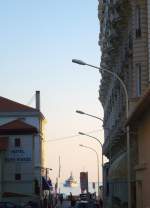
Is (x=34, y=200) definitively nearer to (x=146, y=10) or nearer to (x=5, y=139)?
(x=5, y=139)

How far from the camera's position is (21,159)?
86812mm

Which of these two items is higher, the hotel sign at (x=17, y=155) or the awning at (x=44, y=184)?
the hotel sign at (x=17, y=155)

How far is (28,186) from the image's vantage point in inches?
3376

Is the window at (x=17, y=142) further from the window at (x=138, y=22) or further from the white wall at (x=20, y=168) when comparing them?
the window at (x=138, y=22)

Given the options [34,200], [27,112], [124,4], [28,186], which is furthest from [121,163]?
[27,112]

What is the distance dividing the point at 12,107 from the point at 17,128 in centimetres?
814

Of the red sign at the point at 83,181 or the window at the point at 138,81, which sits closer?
the window at the point at 138,81

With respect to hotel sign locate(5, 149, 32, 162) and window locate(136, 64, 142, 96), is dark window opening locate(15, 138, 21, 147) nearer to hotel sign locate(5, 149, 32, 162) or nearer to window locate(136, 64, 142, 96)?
hotel sign locate(5, 149, 32, 162)

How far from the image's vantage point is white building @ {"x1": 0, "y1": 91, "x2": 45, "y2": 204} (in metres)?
84.3

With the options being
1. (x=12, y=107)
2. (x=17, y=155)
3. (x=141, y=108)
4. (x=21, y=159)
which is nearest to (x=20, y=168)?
(x=21, y=159)

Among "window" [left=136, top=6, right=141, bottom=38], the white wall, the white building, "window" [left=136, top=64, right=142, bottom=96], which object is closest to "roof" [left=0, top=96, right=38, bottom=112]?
the white building

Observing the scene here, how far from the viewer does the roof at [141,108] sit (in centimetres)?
2510

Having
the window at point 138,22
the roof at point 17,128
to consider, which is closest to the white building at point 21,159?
the roof at point 17,128

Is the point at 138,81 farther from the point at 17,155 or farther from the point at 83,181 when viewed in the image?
the point at 17,155
